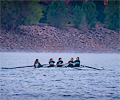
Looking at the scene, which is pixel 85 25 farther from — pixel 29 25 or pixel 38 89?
pixel 38 89

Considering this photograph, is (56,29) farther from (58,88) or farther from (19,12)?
(58,88)

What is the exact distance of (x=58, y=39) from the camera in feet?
416

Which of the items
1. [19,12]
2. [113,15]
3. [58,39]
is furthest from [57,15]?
[113,15]

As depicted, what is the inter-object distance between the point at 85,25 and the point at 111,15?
29.6 feet

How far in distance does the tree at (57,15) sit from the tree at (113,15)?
48.5 ft

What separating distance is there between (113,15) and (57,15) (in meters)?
18.7

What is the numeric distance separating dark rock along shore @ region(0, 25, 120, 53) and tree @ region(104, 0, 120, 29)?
196 centimetres

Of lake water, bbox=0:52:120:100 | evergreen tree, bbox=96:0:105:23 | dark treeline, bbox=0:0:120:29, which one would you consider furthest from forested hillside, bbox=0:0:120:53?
lake water, bbox=0:52:120:100

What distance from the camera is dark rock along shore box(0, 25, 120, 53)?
393ft

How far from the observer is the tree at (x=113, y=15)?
13425 centimetres

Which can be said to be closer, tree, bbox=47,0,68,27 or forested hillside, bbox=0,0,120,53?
forested hillside, bbox=0,0,120,53

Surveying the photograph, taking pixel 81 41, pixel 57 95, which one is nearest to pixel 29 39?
pixel 81 41

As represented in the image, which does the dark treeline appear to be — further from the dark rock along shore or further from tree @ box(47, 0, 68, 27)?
the dark rock along shore

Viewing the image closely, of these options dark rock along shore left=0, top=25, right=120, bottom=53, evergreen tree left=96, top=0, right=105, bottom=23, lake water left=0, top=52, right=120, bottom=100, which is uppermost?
evergreen tree left=96, top=0, right=105, bottom=23
